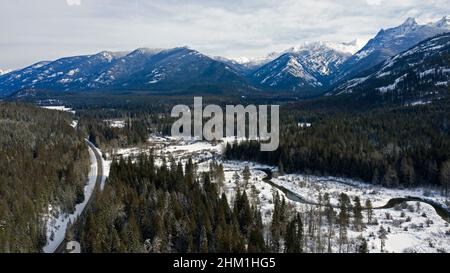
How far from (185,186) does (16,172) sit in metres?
64.3

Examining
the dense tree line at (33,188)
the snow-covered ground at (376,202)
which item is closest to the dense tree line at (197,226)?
the snow-covered ground at (376,202)

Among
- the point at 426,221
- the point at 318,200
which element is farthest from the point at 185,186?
the point at 426,221

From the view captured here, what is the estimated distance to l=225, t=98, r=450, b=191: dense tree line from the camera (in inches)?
4998

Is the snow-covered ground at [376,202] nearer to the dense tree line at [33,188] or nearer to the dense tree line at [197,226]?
the dense tree line at [197,226]

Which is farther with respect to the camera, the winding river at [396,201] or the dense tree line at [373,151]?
the dense tree line at [373,151]

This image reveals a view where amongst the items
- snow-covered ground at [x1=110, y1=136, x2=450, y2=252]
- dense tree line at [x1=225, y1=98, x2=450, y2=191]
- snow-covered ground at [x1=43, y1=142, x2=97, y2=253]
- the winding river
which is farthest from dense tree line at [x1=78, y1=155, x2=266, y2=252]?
dense tree line at [x1=225, y1=98, x2=450, y2=191]

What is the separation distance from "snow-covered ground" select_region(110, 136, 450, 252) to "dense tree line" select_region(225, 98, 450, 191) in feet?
16.7

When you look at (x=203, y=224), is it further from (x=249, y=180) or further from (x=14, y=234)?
(x=249, y=180)

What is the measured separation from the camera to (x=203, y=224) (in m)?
79.5

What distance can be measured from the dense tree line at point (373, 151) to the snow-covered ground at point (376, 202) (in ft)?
16.7

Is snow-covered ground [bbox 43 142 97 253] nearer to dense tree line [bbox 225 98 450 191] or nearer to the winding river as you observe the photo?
the winding river

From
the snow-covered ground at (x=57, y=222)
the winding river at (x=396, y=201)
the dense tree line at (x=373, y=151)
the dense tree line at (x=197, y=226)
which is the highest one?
the dense tree line at (x=373, y=151)

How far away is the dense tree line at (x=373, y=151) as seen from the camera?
12694cm

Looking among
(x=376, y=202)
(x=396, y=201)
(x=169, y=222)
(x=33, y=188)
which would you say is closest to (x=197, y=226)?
(x=169, y=222)
